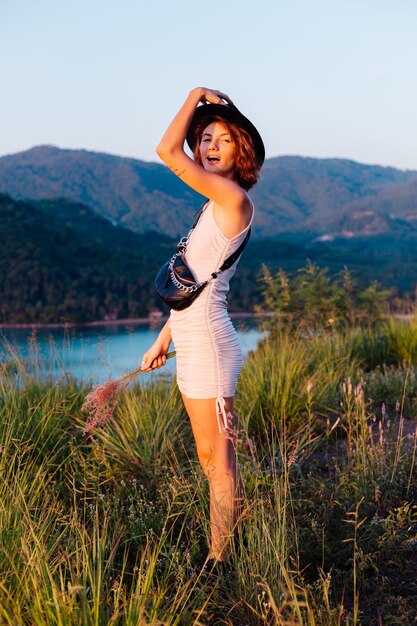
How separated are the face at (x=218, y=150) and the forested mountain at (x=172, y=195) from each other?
63464mm

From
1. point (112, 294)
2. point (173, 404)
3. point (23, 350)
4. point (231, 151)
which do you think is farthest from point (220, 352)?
point (112, 294)

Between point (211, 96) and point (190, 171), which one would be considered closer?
point (190, 171)

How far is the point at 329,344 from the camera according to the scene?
23.5 feet

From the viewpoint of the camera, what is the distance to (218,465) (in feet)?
9.59

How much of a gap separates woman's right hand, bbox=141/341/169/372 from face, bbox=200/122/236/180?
2.69ft

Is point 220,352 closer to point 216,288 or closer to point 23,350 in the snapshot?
point 216,288

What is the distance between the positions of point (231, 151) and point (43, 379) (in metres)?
3.07

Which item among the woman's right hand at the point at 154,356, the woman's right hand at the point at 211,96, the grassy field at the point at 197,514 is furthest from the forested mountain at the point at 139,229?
the woman's right hand at the point at 211,96

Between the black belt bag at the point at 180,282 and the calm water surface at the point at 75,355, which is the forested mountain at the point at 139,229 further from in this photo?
the black belt bag at the point at 180,282

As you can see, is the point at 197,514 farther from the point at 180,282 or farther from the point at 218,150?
the point at 218,150

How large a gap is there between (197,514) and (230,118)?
1.73 metres

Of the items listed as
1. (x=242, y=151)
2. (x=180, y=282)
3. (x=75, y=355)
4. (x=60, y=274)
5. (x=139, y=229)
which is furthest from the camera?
(x=139, y=229)

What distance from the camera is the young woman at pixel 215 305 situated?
2.72 metres

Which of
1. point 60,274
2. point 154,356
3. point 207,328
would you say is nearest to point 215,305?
point 207,328
